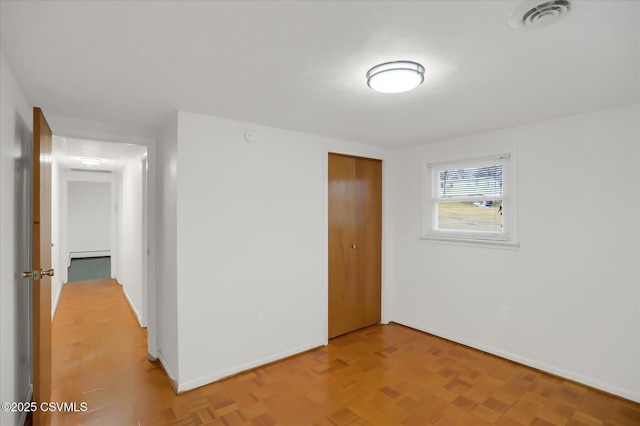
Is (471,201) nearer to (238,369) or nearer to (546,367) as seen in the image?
(546,367)

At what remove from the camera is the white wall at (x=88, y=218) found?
31.4 feet

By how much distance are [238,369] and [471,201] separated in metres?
2.97

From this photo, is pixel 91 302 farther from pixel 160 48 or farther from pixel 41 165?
pixel 160 48

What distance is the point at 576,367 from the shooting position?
274cm

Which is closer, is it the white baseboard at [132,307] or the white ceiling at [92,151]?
the white ceiling at [92,151]

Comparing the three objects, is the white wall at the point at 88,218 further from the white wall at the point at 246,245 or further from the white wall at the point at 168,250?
the white wall at the point at 246,245

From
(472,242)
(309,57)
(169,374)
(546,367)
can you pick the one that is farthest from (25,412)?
(546,367)

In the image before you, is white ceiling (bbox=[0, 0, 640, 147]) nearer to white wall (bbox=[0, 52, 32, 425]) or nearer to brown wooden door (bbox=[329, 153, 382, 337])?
white wall (bbox=[0, 52, 32, 425])

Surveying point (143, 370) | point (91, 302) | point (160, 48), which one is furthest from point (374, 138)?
point (91, 302)

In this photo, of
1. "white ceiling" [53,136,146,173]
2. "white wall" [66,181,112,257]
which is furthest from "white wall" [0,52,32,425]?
"white wall" [66,181,112,257]

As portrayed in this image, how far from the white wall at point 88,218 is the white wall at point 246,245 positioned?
8.56 meters

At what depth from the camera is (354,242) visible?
12.9ft

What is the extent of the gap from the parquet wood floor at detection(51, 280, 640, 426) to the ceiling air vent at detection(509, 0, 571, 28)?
7.89 feet

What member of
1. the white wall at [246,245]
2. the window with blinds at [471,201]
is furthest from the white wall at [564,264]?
the white wall at [246,245]
